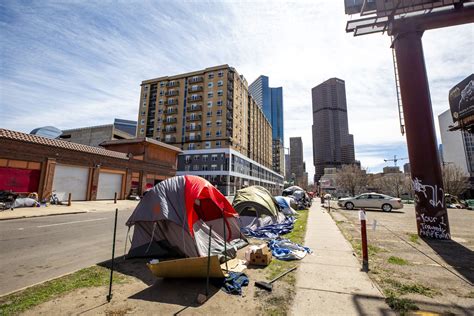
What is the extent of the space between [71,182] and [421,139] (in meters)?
28.9

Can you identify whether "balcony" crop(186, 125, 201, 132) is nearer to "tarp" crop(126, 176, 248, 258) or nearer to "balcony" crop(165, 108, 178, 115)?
"balcony" crop(165, 108, 178, 115)

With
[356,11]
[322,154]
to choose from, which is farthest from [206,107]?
[322,154]

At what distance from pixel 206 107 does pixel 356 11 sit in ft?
161

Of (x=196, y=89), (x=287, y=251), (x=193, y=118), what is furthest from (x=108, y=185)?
(x=196, y=89)

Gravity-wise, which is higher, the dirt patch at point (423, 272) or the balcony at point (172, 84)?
the balcony at point (172, 84)

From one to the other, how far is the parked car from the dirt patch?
11868mm

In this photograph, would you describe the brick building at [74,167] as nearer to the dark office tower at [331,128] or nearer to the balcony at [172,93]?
the balcony at [172,93]

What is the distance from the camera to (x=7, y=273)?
4988 millimetres

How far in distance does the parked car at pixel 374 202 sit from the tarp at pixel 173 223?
1948cm

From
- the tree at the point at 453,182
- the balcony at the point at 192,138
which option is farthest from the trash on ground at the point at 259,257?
the balcony at the point at 192,138

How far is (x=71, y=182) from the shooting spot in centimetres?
2322

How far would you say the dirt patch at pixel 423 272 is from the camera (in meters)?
3.78

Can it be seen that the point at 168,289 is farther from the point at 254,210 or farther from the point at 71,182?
the point at 71,182

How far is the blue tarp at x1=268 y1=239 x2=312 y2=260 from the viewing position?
20.4ft
